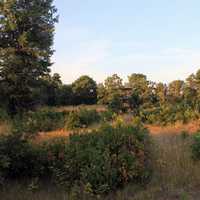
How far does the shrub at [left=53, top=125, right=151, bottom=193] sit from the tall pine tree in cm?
1302

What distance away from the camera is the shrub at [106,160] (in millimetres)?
5207

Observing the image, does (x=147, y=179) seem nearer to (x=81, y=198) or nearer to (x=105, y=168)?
(x=105, y=168)

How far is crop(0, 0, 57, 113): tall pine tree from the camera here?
59.7 ft

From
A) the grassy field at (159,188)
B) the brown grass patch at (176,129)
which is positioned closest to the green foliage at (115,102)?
the brown grass patch at (176,129)

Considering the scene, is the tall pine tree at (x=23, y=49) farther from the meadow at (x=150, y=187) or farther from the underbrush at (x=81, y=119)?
the meadow at (x=150, y=187)

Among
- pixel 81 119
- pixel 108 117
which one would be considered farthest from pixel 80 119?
pixel 108 117

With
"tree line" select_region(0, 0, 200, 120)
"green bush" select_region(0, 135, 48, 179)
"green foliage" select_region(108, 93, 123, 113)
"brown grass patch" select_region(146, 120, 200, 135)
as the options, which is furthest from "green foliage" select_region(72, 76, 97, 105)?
"green bush" select_region(0, 135, 48, 179)

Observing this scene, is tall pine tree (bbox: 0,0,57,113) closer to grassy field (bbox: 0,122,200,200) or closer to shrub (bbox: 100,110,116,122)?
shrub (bbox: 100,110,116,122)

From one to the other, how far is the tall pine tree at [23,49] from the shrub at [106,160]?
1302cm

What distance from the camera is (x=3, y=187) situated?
5.50 m

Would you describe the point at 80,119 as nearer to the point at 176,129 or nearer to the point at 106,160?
the point at 176,129

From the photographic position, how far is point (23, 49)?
18.8 meters

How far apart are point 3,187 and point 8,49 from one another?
13.9 m

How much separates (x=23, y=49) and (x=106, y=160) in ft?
48.5
